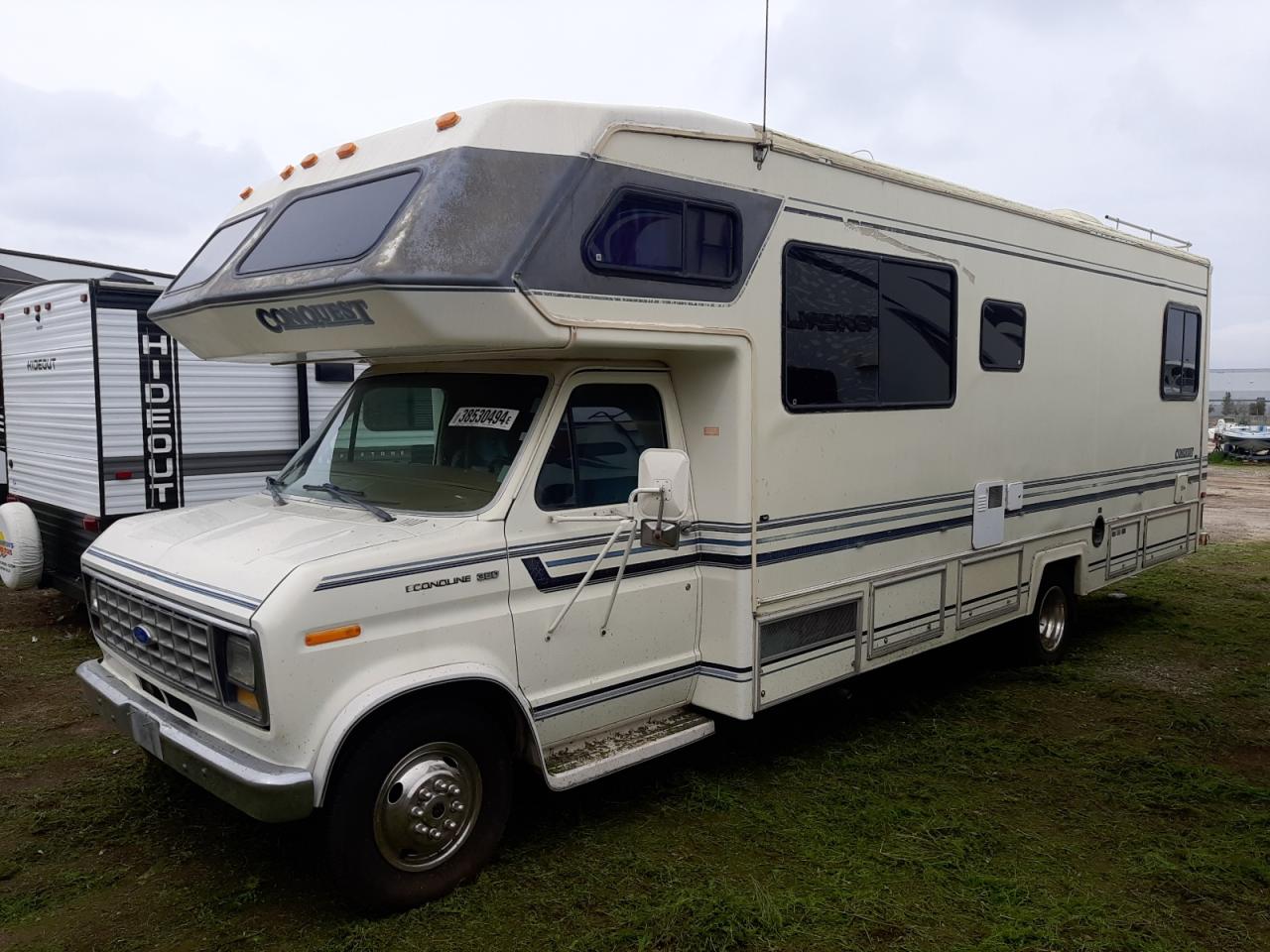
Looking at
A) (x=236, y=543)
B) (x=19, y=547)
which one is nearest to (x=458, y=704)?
(x=236, y=543)

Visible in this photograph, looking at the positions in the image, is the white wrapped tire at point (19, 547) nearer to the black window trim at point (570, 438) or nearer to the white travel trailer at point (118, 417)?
the white travel trailer at point (118, 417)

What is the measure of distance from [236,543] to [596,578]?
148 cm

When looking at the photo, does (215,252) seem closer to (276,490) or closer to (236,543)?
(276,490)

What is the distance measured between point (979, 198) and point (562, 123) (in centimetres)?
318

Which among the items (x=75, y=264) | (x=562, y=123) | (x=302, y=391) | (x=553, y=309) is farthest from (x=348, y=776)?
(x=75, y=264)

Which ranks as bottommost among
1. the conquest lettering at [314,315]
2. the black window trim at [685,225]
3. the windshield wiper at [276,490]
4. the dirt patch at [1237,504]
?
the dirt patch at [1237,504]

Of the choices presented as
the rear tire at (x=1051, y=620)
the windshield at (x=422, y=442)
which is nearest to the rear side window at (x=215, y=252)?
the windshield at (x=422, y=442)

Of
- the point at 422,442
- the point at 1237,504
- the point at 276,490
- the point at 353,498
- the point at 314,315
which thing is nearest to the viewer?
the point at 314,315

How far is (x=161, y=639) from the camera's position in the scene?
3982mm

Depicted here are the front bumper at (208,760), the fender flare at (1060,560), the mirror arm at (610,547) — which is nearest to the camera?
the front bumper at (208,760)

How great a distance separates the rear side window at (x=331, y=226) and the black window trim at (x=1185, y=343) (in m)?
6.68

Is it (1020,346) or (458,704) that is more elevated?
(1020,346)

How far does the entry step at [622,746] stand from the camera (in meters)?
4.23

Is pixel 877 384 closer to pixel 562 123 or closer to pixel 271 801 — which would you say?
pixel 562 123
